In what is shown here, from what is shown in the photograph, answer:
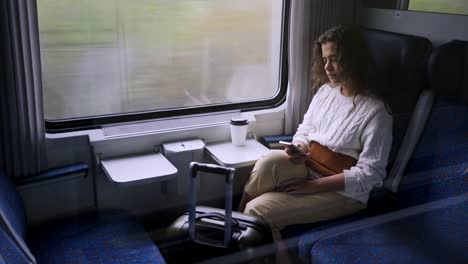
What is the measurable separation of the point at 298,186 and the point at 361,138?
0.27 metres

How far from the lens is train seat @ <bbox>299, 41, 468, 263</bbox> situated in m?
1.44

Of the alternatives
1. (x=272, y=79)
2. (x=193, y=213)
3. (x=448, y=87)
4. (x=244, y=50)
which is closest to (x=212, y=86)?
(x=244, y=50)

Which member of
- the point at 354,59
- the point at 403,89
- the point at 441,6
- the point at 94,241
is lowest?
the point at 94,241

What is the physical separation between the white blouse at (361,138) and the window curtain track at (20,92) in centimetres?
96

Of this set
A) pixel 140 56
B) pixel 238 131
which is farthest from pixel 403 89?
pixel 140 56

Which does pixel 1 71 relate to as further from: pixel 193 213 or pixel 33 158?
pixel 193 213

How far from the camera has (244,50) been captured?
186 cm

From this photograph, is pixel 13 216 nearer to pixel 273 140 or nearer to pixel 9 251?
pixel 9 251

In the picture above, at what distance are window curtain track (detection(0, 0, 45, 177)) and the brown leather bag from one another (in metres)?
0.93

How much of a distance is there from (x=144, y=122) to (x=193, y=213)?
0.42 metres

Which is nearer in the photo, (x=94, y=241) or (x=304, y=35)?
(x=94, y=241)

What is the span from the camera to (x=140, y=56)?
1664 millimetres

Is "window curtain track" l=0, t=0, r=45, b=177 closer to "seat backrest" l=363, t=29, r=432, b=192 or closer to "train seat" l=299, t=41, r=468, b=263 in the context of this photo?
"train seat" l=299, t=41, r=468, b=263

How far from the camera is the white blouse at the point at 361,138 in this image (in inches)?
63.0
